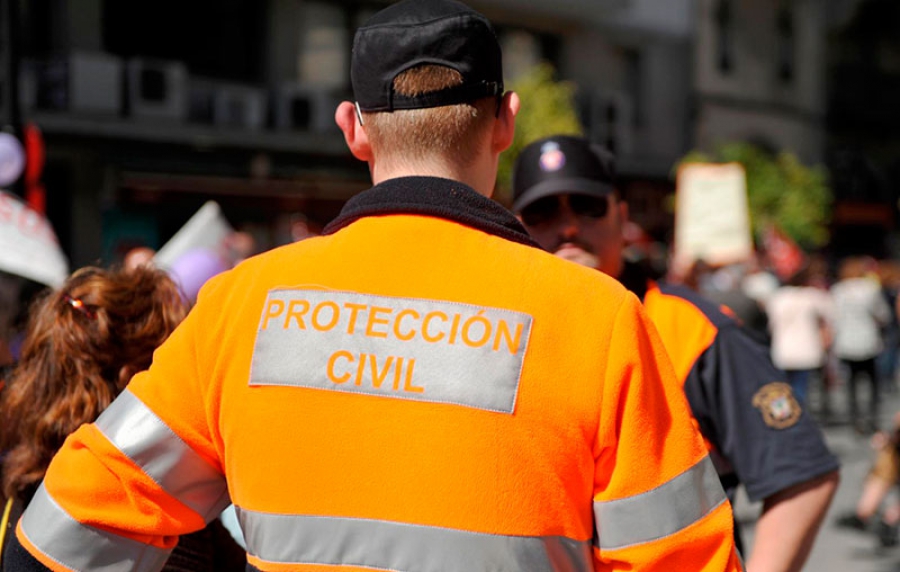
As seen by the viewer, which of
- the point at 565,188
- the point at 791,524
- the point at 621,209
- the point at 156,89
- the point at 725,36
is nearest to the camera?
the point at 791,524

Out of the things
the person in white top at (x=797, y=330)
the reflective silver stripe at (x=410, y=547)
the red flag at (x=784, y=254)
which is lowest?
the person in white top at (x=797, y=330)

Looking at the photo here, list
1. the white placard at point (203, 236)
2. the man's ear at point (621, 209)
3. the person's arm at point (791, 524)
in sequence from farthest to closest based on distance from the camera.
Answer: the white placard at point (203, 236) → the man's ear at point (621, 209) → the person's arm at point (791, 524)

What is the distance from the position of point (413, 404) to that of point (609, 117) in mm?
24141

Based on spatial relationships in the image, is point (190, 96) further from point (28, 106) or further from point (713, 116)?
point (713, 116)

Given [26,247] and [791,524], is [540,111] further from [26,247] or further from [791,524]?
[791,524]

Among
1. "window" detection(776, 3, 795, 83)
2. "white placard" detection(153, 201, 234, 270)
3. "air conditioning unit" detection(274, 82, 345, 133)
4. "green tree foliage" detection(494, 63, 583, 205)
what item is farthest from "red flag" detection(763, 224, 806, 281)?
"window" detection(776, 3, 795, 83)

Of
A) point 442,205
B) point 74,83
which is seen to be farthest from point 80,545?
point 74,83

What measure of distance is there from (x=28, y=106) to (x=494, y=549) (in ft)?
55.0

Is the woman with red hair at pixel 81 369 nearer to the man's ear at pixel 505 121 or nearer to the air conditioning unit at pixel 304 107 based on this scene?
the man's ear at pixel 505 121

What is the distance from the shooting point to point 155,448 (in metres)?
1.38

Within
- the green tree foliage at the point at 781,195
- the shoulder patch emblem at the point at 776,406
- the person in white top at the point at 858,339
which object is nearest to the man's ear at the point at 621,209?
the shoulder patch emblem at the point at 776,406

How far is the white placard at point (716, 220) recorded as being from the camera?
8.49 metres

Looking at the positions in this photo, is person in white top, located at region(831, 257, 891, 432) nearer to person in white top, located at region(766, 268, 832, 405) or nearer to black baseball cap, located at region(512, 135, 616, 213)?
person in white top, located at region(766, 268, 832, 405)

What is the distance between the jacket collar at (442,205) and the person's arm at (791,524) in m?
1.14
